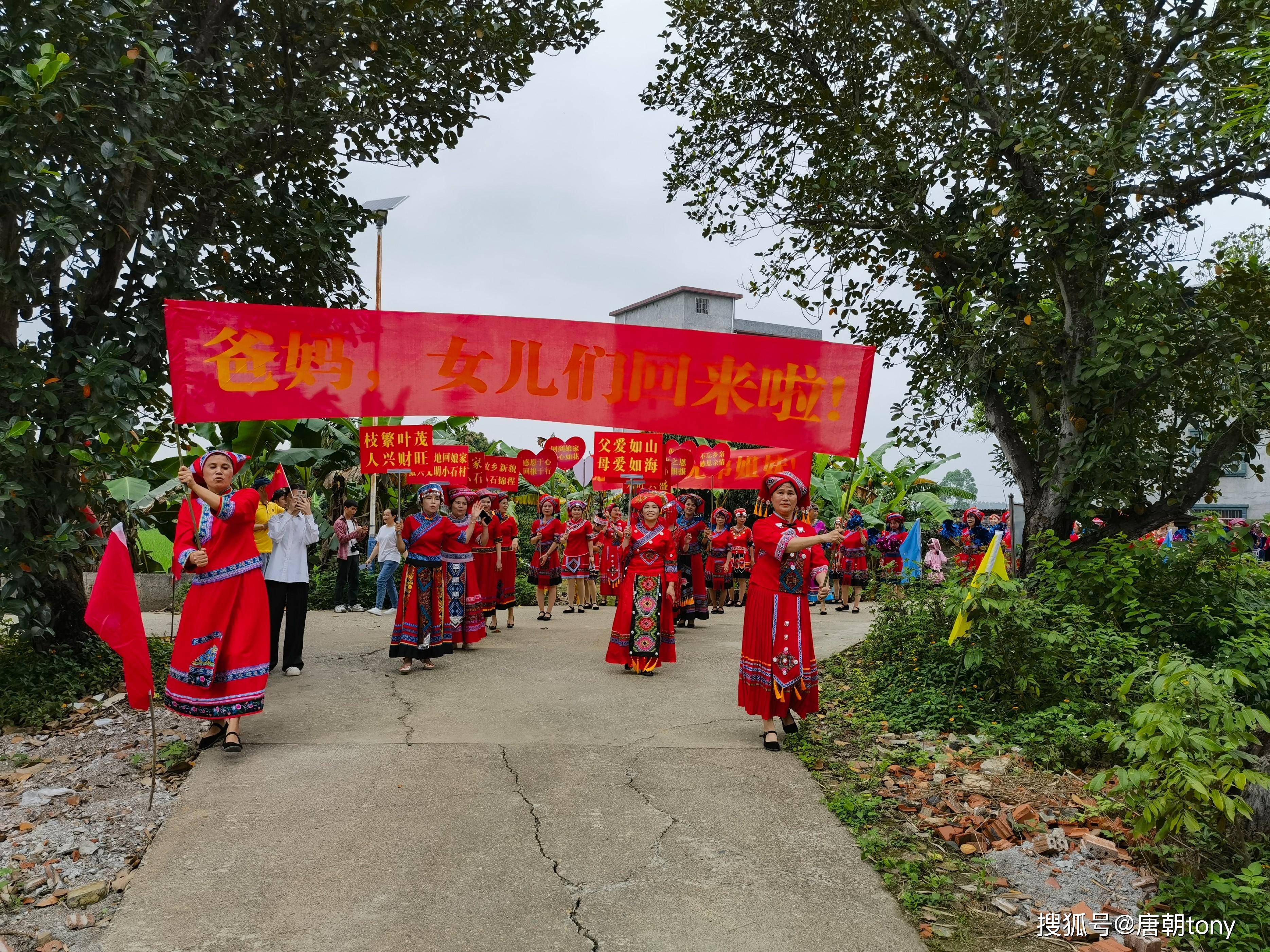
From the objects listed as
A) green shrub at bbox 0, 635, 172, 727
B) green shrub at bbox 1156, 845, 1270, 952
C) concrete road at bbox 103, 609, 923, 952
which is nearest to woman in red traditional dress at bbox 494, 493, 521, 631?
green shrub at bbox 0, 635, 172, 727

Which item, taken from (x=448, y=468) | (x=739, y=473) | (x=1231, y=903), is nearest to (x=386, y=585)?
(x=448, y=468)

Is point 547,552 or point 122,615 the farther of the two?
point 547,552

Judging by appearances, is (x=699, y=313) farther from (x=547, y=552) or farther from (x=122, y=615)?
(x=122, y=615)

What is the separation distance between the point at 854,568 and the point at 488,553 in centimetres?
683

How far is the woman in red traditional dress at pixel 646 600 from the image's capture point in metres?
8.54

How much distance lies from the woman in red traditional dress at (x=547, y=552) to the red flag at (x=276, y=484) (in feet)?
17.4

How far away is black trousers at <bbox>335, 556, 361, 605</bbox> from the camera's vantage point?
13.8 m

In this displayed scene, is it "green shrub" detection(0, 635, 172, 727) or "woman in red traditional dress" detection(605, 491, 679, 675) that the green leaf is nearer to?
"green shrub" detection(0, 635, 172, 727)

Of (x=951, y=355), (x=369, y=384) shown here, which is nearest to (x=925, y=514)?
(x=951, y=355)

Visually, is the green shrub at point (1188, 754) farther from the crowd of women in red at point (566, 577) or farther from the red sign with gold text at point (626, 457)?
the red sign with gold text at point (626, 457)

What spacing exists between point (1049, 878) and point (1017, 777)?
1.23m

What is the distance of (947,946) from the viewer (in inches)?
133

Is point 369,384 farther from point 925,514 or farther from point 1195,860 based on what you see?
point 925,514

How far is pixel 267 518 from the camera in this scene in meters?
6.88
